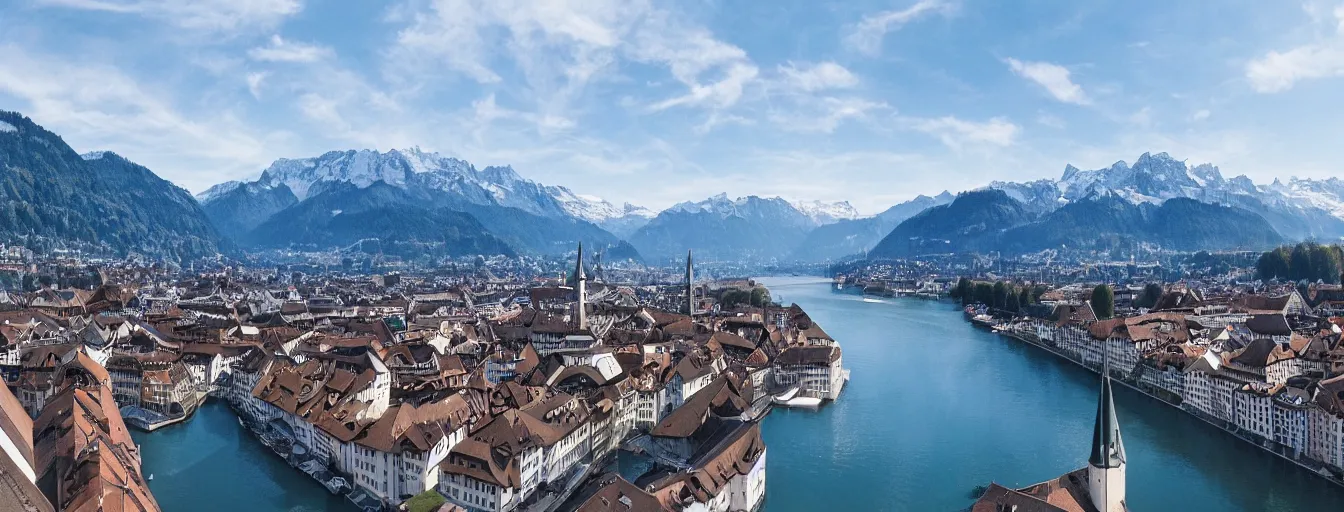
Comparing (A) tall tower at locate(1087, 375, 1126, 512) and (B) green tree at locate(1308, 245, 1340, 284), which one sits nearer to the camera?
(A) tall tower at locate(1087, 375, 1126, 512)

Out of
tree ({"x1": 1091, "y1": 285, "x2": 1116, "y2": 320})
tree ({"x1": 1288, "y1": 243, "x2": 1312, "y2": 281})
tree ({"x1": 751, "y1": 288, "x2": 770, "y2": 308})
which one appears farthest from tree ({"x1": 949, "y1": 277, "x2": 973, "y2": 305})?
tree ({"x1": 1288, "y1": 243, "x2": 1312, "y2": 281})

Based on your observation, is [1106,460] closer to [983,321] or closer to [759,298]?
[983,321]

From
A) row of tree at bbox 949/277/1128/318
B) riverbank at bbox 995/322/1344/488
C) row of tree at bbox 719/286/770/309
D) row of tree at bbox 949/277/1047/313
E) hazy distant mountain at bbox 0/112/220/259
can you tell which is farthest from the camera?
hazy distant mountain at bbox 0/112/220/259

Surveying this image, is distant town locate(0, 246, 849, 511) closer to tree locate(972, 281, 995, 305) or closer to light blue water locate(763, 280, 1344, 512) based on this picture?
light blue water locate(763, 280, 1344, 512)

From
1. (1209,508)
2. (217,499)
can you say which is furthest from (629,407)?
(1209,508)

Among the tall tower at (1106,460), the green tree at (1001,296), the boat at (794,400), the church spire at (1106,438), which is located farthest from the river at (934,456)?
the green tree at (1001,296)

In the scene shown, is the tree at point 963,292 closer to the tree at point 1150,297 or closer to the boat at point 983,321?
the boat at point 983,321
